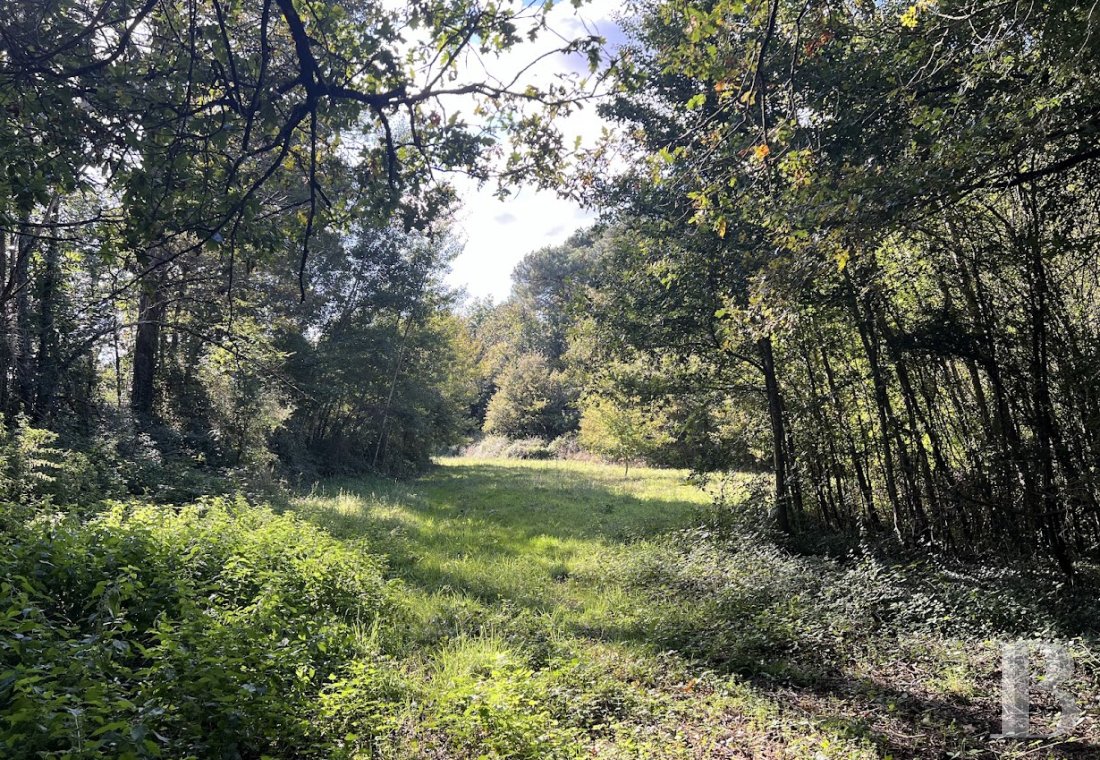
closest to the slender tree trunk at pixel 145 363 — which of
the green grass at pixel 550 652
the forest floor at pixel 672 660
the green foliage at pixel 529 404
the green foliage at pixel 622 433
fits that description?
the green grass at pixel 550 652

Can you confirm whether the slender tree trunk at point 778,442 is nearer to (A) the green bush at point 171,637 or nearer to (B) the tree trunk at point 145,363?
(A) the green bush at point 171,637

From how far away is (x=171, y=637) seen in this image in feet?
11.5

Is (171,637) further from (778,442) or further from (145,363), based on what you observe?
(145,363)

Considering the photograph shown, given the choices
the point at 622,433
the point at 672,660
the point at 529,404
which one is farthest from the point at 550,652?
the point at 529,404

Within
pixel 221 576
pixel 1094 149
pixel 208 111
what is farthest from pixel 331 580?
pixel 1094 149

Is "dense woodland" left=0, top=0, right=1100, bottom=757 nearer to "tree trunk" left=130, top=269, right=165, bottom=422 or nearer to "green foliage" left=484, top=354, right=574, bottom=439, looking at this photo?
"tree trunk" left=130, top=269, right=165, bottom=422

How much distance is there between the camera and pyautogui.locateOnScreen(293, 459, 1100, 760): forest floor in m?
3.65

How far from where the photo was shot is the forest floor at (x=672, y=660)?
3.65 meters

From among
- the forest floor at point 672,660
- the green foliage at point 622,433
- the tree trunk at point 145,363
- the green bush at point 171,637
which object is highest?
the tree trunk at point 145,363

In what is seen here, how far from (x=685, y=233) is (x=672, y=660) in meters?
4.88

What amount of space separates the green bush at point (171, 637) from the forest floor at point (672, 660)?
0.63 meters

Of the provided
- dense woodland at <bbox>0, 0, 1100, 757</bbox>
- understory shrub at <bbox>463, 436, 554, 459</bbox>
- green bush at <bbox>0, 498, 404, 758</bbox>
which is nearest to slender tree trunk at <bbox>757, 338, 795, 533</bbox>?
dense woodland at <bbox>0, 0, 1100, 757</bbox>

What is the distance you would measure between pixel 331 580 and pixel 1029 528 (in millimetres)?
7121

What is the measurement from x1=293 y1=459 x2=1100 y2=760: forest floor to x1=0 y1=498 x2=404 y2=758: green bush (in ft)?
2.08
